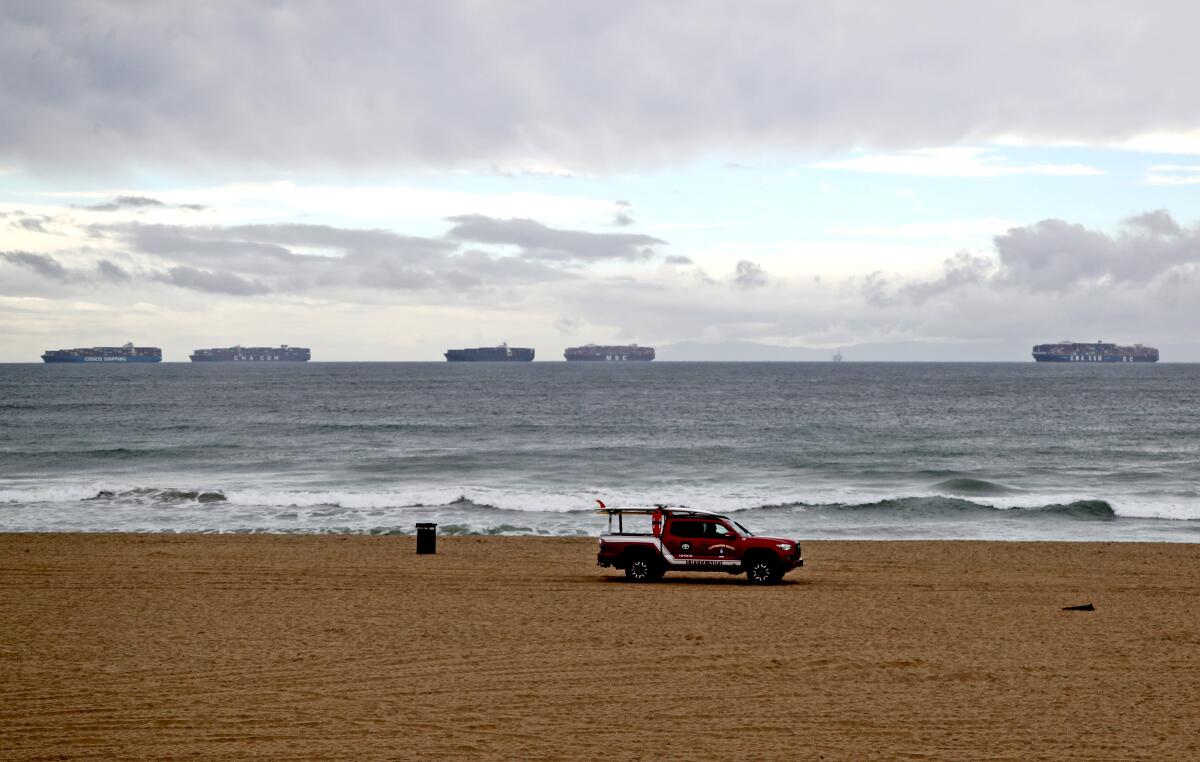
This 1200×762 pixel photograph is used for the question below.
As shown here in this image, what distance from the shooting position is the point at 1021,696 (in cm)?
1300

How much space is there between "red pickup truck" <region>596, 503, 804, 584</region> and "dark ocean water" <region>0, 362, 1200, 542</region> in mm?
10725

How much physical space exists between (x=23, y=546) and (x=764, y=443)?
43.8 metres

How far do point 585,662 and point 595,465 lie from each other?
37673mm

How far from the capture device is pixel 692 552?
71.6 ft

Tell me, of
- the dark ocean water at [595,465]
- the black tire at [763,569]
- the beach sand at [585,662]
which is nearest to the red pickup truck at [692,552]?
the black tire at [763,569]

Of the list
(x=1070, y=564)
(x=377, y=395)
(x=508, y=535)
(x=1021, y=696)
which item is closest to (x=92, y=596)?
(x=508, y=535)

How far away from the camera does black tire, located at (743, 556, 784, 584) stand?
21.8 m

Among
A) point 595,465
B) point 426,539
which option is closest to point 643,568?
point 426,539

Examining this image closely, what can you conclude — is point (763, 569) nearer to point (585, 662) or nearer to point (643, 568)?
point (643, 568)

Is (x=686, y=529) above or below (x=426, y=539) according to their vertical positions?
above

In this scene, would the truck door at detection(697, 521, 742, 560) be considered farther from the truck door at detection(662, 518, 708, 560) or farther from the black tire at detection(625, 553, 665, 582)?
the black tire at detection(625, 553, 665, 582)

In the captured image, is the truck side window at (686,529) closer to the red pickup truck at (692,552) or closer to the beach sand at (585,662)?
the red pickup truck at (692,552)

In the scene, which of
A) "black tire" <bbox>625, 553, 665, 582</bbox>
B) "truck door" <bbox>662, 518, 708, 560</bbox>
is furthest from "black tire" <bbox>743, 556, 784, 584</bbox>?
"black tire" <bbox>625, 553, 665, 582</bbox>

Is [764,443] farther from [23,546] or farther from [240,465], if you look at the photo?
[23,546]
